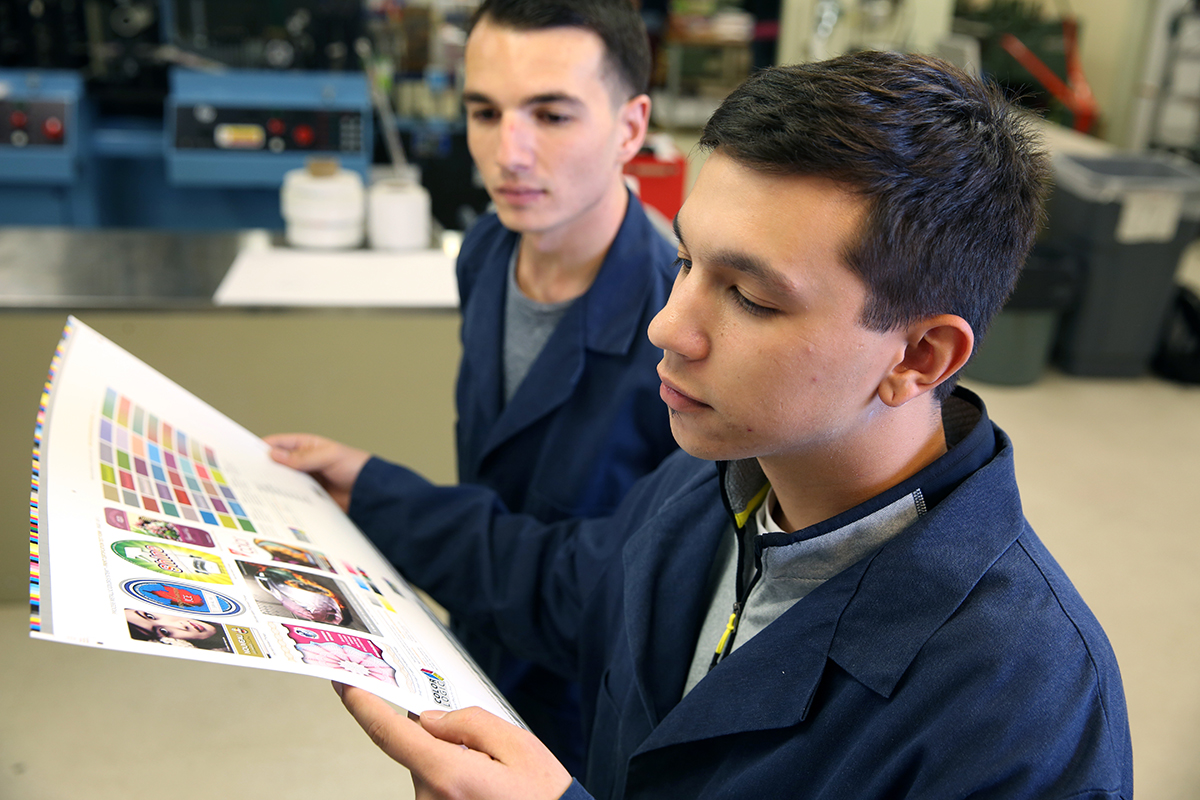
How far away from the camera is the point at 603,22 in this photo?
146 centimetres

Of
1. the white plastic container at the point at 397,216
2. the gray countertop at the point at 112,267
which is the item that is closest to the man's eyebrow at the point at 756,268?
the gray countertop at the point at 112,267

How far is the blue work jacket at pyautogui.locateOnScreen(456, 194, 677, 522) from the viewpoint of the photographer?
138 centimetres

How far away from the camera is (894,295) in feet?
2.40

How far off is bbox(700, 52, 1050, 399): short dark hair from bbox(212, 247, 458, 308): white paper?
155 cm

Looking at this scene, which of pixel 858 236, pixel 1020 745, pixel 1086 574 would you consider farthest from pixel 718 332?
pixel 1086 574

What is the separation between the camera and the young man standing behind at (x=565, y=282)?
4.56 ft

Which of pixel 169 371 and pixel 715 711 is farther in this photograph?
pixel 169 371

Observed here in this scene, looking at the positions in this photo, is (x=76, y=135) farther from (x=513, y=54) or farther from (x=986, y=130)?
(x=986, y=130)

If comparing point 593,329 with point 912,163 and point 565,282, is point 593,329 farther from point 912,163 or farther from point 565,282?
point 912,163

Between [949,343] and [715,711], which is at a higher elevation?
[949,343]

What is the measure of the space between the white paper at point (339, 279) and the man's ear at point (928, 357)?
157 cm

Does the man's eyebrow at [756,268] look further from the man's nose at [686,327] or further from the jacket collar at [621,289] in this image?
the jacket collar at [621,289]

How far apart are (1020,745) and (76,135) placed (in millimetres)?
3928

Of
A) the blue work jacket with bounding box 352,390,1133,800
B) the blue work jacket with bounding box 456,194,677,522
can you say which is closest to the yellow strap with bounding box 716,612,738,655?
the blue work jacket with bounding box 352,390,1133,800
